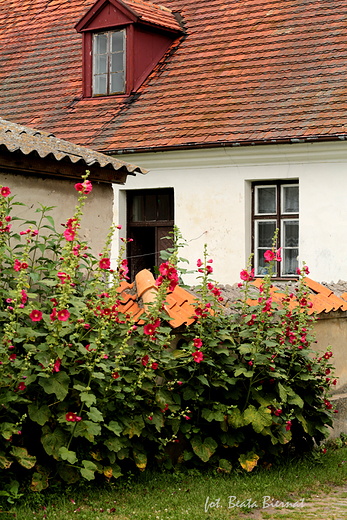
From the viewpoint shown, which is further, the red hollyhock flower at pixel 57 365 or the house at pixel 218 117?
the house at pixel 218 117

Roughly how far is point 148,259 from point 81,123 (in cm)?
260

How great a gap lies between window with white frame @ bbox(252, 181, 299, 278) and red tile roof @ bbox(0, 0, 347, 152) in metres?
1.01

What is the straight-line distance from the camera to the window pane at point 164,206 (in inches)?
479

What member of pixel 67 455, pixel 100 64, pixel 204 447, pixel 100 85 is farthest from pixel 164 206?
pixel 67 455

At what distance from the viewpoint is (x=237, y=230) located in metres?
11.2

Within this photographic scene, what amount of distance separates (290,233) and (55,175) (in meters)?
5.70

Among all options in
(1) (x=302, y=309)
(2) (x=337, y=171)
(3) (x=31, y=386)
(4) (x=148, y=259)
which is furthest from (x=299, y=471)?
(4) (x=148, y=259)

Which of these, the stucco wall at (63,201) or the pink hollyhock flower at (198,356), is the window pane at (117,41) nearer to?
the stucco wall at (63,201)

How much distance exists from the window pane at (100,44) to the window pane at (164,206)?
3047 mm

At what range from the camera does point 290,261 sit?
36.1ft

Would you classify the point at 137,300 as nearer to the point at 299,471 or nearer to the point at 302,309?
the point at 302,309

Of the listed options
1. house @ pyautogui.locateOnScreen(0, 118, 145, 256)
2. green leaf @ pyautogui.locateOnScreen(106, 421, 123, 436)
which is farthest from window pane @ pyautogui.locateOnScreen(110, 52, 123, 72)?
green leaf @ pyautogui.locateOnScreen(106, 421, 123, 436)

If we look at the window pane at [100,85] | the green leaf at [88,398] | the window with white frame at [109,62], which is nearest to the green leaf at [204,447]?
the green leaf at [88,398]

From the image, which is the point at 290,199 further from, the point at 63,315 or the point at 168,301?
the point at 63,315
